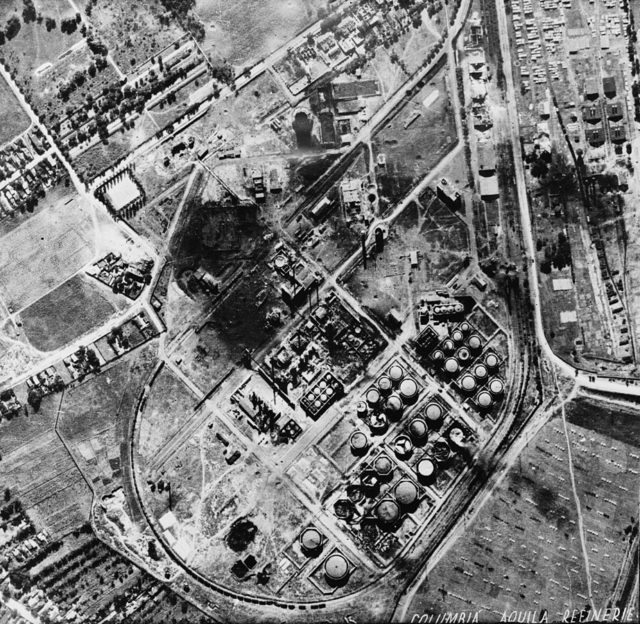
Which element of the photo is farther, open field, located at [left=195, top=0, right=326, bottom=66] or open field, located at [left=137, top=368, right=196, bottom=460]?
open field, located at [left=195, top=0, right=326, bottom=66]

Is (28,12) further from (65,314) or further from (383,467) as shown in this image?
(383,467)

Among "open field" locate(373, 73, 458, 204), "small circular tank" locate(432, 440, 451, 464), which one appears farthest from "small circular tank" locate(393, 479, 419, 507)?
"open field" locate(373, 73, 458, 204)

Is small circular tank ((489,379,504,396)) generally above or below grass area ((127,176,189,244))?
below

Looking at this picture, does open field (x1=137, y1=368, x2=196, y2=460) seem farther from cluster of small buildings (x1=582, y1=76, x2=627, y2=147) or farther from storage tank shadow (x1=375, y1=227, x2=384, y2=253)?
cluster of small buildings (x1=582, y1=76, x2=627, y2=147)

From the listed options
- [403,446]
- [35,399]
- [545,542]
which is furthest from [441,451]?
[35,399]

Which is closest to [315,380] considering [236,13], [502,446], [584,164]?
[502,446]

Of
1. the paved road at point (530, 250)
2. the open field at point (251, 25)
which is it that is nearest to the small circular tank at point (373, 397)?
the paved road at point (530, 250)

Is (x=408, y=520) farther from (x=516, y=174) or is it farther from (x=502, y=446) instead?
(x=516, y=174)
